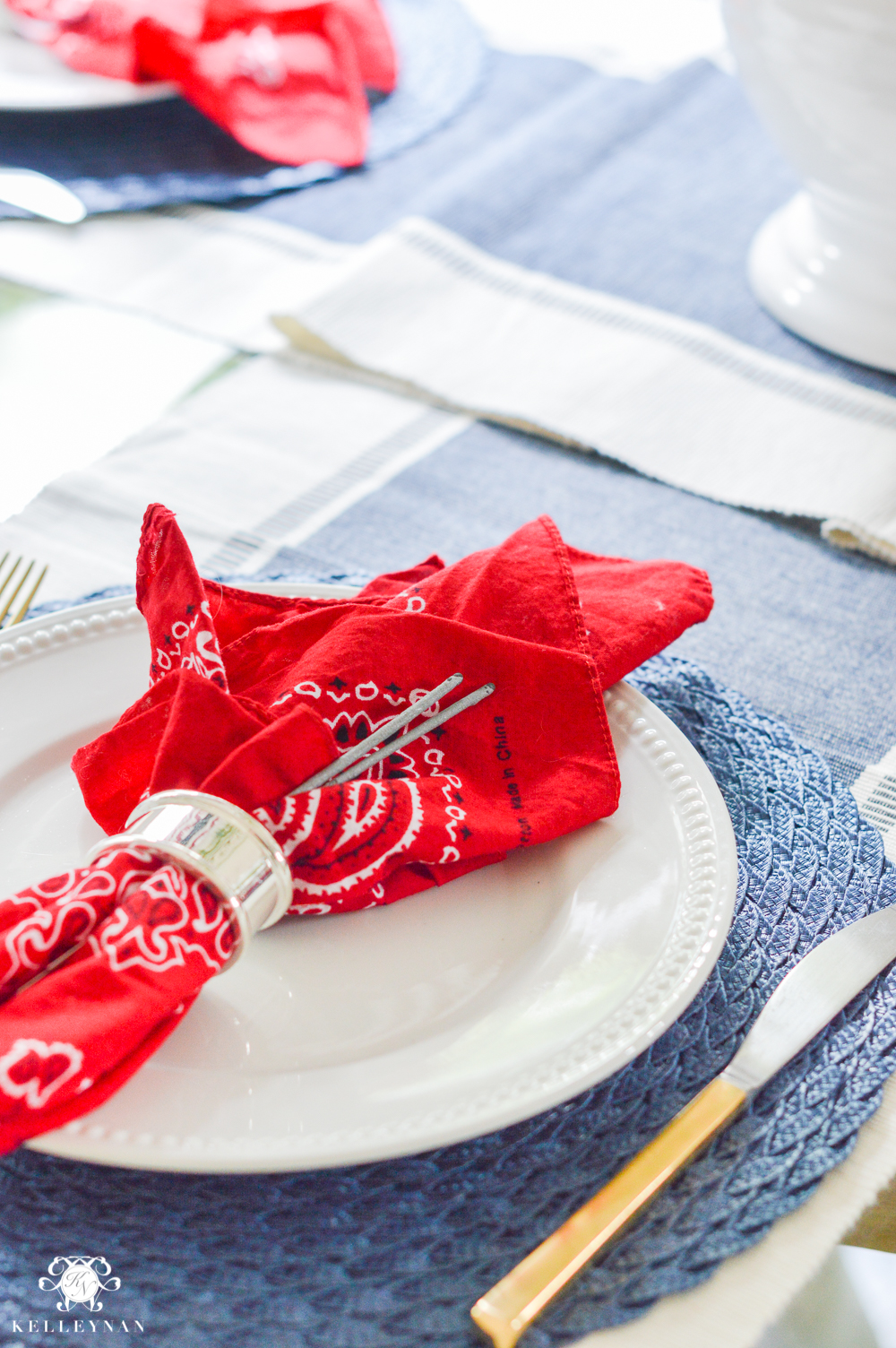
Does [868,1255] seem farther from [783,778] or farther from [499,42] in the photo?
[499,42]

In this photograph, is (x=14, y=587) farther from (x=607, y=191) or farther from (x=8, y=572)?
(x=607, y=191)

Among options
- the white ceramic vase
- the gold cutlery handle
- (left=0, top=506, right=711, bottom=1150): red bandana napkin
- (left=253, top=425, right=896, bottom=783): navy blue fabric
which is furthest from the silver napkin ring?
the white ceramic vase

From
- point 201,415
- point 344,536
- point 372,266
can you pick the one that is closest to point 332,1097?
point 344,536

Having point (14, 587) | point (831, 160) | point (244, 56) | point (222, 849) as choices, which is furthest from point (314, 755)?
point (244, 56)

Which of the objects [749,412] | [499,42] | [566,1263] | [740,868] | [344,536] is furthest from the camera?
[499,42]

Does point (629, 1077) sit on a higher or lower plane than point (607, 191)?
lower

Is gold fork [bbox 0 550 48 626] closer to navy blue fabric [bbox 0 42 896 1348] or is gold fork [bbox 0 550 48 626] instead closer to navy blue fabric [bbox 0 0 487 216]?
navy blue fabric [bbox 0 42 896 1348]
